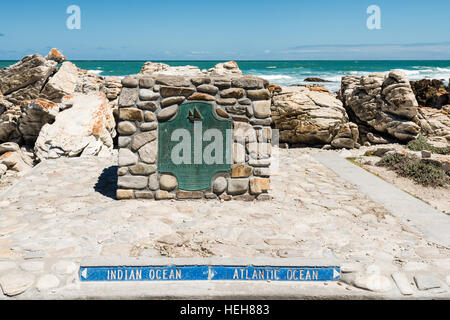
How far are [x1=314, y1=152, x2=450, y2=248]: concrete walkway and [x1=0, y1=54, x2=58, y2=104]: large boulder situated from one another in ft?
36.4

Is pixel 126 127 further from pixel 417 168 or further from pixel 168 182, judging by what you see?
pixel 417 168

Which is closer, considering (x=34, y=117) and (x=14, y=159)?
(x=14, y=159)

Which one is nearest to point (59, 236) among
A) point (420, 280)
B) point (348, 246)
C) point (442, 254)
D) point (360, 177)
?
point (348, 246)

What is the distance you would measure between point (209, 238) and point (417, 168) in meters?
5.55

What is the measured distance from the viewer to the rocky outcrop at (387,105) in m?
11.7

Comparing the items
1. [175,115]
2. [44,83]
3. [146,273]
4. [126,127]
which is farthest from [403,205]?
[44,83]

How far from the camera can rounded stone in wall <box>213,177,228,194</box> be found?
5.69 m

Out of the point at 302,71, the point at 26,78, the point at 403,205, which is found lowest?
the point at 403,205

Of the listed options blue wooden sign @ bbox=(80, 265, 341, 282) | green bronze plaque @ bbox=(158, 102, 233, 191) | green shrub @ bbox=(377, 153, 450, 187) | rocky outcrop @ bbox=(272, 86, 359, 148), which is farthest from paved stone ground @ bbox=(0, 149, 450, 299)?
rocky outcrop @ bbox=(272, 86, 359, 148)

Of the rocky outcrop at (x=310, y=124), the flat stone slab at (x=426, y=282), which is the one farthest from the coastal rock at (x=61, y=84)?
the flat stone slab at (x=426, y=282)

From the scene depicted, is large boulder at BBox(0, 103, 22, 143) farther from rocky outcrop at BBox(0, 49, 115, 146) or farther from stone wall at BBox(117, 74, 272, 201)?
stone wall at BBox(117, 74, 272, 201)

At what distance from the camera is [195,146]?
5.55 meters

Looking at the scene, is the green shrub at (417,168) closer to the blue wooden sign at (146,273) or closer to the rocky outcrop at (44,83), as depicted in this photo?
the blue wooden sign at (146,273)

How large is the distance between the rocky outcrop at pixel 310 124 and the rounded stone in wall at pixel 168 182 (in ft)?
19.4
